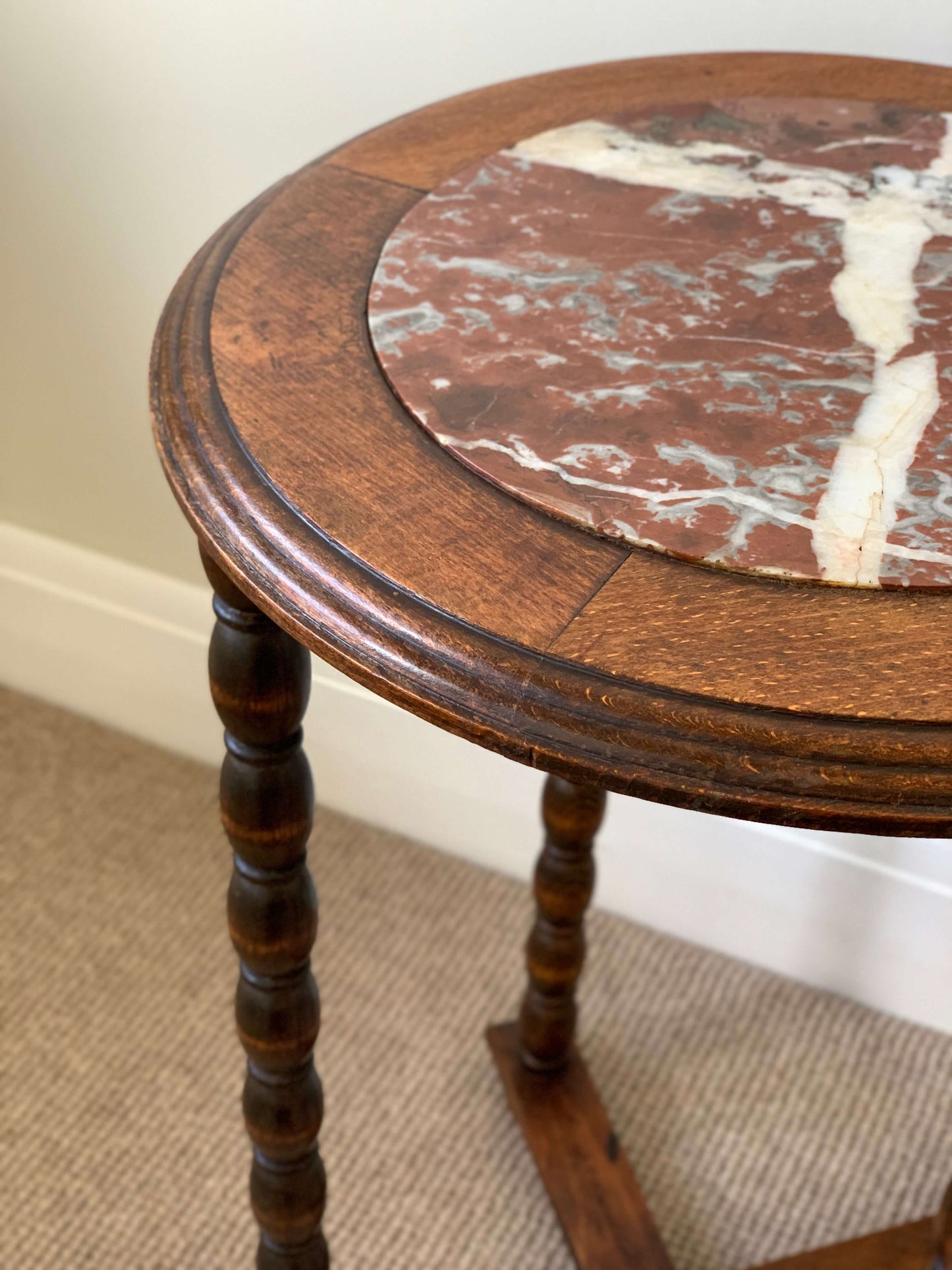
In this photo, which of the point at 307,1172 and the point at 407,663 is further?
the point at 307,1172

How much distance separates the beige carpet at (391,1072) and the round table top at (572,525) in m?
0.59

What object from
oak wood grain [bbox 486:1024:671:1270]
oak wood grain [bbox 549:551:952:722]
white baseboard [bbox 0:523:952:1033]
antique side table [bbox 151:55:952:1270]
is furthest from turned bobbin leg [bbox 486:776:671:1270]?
oak wood grain [bbox 549:551:952:722]

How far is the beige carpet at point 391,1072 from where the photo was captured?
81cm

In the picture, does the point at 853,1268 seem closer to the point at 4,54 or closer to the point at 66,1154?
the point at 66,1154

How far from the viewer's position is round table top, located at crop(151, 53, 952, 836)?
0.30 metres

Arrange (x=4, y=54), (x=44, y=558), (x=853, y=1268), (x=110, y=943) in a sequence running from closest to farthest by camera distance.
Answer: (x=853, y=1268) < (x=4, y=54) < (x=110, y=943) < (x=44, y=558)

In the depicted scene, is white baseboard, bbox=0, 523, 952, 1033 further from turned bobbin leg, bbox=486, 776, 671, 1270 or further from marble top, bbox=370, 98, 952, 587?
marble top, bbox=370, 98, 952, 587

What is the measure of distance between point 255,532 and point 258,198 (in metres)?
0.22

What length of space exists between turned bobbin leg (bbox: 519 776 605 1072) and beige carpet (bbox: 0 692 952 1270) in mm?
74

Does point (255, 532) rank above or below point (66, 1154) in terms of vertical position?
above

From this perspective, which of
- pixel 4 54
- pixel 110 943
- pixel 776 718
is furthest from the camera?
pixel 110 943

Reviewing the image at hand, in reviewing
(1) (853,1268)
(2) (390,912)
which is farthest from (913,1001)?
(2) (390,912)

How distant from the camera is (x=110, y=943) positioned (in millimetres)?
969

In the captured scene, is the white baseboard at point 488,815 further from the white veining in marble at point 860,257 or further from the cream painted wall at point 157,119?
the white veining in marble at point 860,257
